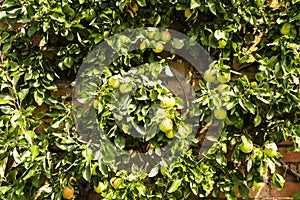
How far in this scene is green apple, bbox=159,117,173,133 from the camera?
174 cm

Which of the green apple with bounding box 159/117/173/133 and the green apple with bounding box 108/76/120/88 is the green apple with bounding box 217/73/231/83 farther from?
the green apple with bounding box 108/76/120/88

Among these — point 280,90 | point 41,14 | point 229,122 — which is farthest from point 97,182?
point 280,90

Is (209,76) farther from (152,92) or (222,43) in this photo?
(152,92)

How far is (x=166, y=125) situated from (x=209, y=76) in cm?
28

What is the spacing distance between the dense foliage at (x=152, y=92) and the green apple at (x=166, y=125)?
0.13 ft

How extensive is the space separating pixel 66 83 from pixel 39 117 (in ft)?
0.65

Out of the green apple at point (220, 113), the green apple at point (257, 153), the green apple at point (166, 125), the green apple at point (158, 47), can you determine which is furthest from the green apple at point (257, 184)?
the green apple at point (158, 47)

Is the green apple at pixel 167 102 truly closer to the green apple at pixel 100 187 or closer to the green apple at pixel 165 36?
the green apple at pixel 165 36

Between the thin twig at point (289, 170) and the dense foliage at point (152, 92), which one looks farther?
the thin twig at point (289, 170)

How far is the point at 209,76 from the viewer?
72.0 inches

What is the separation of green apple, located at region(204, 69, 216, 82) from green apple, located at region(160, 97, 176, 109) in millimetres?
183

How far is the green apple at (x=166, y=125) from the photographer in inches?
68.4

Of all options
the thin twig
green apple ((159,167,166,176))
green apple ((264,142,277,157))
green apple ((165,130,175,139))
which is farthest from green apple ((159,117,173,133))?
the thin twig

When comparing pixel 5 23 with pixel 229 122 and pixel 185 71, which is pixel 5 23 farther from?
pixel 229 122
